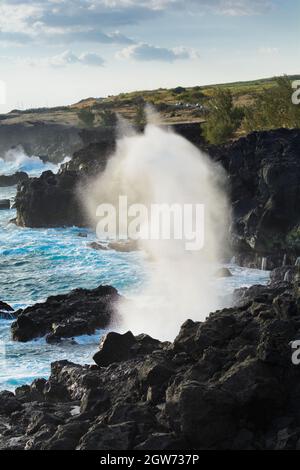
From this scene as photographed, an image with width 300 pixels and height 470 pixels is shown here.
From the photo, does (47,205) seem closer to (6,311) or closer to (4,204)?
(4,204)

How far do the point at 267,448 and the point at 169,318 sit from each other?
1867 centimetres

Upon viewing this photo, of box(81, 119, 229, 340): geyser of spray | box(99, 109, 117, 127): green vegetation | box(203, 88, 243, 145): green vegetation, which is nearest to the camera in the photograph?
box(81, 119, 229, 340): geyser of spray

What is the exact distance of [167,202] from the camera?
5875 cm

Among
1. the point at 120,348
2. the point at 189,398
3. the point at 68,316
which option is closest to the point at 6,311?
the point at 68,316

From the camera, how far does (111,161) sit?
6819 centimetres

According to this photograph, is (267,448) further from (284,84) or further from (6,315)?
(284,84)

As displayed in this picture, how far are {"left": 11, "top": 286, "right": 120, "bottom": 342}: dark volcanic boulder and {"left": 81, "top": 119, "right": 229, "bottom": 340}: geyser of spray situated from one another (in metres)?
1.03

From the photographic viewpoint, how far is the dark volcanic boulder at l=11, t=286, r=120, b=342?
3281 centimetres

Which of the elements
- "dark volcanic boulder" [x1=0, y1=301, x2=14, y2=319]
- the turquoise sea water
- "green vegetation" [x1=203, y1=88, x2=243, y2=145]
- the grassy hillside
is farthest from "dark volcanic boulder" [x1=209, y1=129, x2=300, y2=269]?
the grassy hillside

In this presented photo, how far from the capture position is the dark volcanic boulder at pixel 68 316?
108ft

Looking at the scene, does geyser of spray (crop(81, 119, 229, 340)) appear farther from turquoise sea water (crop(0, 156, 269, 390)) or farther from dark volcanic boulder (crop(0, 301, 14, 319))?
dark volcanic boulder (crop(0, 301, 14, 319))

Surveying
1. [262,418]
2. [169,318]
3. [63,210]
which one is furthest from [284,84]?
[262,418]

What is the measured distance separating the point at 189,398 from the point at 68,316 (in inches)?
686

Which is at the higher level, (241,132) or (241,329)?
(241,132)
